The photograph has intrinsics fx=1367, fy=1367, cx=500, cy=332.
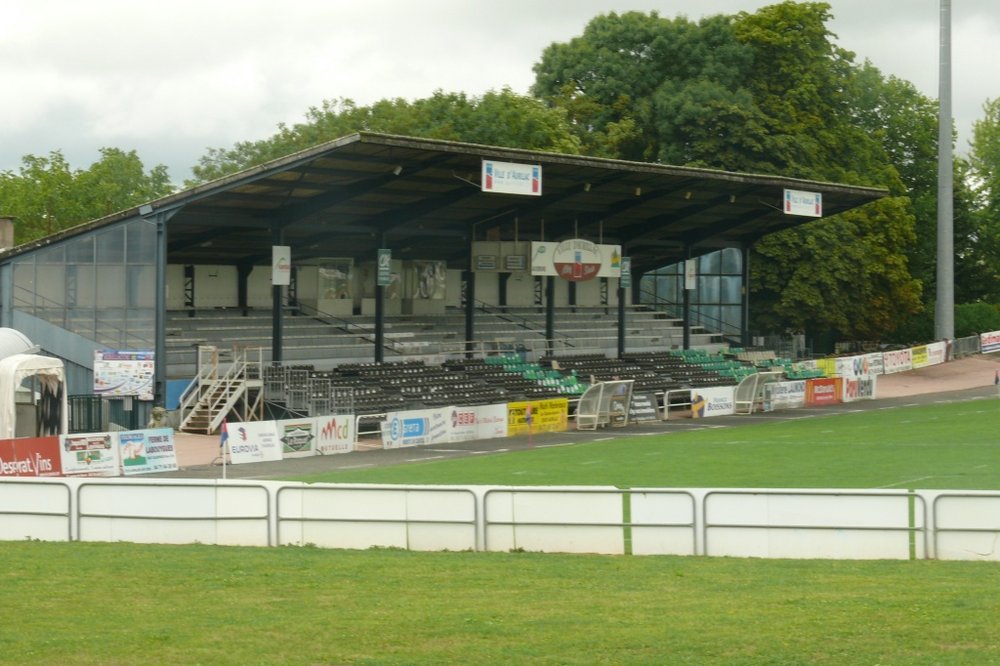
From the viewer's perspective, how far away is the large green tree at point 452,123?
3115 inches

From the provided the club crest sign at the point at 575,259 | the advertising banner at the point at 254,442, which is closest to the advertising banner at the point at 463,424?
the advertising banner at the point at 254,442

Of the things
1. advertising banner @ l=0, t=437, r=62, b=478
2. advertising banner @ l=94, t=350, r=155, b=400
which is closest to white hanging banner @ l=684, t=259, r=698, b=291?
advertising banner @ l=94, t=350, r=155, b=400

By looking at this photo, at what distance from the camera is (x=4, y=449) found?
31328 mm

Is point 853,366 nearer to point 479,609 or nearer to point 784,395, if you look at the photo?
point 784,395

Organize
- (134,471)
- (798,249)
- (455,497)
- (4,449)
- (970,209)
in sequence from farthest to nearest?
(970,209) → (798,249) → (134,471) → (4,449) → (455,497)

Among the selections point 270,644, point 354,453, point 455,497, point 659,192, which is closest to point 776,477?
point 354,453

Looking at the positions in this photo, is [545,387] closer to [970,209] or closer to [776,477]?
[776,477]

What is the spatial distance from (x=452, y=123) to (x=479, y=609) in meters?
72.0

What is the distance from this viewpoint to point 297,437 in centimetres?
3900

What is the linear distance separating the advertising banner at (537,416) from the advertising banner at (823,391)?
544 inches

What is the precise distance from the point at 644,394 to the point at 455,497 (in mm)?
36704

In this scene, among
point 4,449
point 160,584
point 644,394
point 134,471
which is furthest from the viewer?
→ point 644,394

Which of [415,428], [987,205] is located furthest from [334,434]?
[987,205]

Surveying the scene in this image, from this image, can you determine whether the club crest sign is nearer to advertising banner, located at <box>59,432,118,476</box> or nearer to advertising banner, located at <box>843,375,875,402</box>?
advertising banner, located at <box>843,375,875,402</box>
